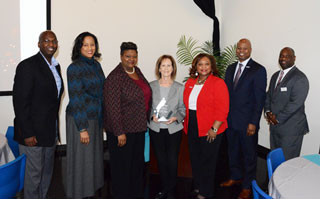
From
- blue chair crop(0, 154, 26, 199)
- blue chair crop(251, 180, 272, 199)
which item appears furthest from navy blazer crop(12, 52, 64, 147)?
blue chair crop(251, 180, 272, 199)

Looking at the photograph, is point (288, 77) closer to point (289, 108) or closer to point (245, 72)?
point (289, 108)

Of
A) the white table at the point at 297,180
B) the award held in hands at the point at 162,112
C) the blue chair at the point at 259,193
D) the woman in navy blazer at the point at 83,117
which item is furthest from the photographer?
the award held in hands at the point at 162,112

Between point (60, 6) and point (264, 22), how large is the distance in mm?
3341

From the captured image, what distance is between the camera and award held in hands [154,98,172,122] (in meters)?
2.76

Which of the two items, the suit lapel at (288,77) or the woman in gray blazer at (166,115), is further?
the suit lapel at (288,77)

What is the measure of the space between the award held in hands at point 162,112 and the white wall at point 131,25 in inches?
88.2

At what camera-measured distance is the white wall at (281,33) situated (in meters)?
3.62

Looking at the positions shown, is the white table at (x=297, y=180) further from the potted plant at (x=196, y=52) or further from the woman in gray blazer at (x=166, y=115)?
the potted plant at (x=196, y=52)

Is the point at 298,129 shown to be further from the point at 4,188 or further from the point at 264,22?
the point at 4,188

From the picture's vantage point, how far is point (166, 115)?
276 cm

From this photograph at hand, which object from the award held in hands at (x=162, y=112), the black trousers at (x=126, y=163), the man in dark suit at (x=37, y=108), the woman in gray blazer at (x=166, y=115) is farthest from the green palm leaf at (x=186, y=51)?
the man in dark suit at (x=37, y=108)

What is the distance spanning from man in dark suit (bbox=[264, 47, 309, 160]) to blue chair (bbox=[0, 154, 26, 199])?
263 cm

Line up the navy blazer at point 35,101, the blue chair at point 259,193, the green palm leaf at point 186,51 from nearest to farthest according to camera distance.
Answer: the blue chair at point 259,193 → the navy blazer at point 35,101 → the green palm leaf at point 186,51

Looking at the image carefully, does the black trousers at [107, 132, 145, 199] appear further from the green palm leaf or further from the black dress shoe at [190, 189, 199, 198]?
the green palm leaf
